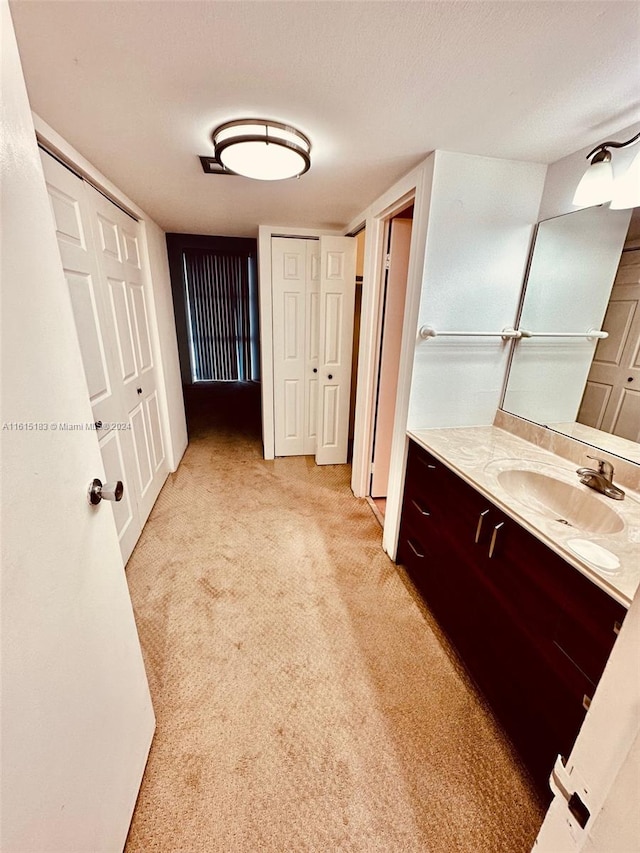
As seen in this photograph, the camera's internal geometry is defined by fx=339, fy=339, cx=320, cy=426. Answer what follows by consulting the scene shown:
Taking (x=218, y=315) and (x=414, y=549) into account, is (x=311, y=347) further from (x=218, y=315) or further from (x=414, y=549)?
(x=218, y=315)

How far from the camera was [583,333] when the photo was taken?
149cm

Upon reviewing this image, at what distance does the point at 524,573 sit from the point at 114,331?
89.9 inches

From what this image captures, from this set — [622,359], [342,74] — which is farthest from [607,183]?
[342,74]

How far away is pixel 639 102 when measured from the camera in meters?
1.11

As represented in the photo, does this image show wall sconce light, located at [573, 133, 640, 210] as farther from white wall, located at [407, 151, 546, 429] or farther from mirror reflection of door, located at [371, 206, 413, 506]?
mirror reflection of door, located at [371, 206, 413, 506]

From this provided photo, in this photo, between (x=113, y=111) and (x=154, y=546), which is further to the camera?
(x=154, y=546)

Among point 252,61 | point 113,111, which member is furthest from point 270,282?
point 252,61

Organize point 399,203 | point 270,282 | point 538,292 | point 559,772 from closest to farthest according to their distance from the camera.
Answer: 1. point 559,772
2. point 538,292
3. point 399,203
4. point 270,282

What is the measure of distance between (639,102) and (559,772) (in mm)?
1819

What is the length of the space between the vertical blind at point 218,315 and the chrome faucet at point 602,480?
604cm

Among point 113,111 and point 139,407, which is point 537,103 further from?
point 139,407

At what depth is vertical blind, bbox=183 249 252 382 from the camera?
6039 mm

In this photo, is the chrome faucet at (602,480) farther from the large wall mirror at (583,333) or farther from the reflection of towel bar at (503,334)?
the reflection of towel bar at (503,334)

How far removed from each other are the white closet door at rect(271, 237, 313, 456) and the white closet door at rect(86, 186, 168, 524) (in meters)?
1.06
